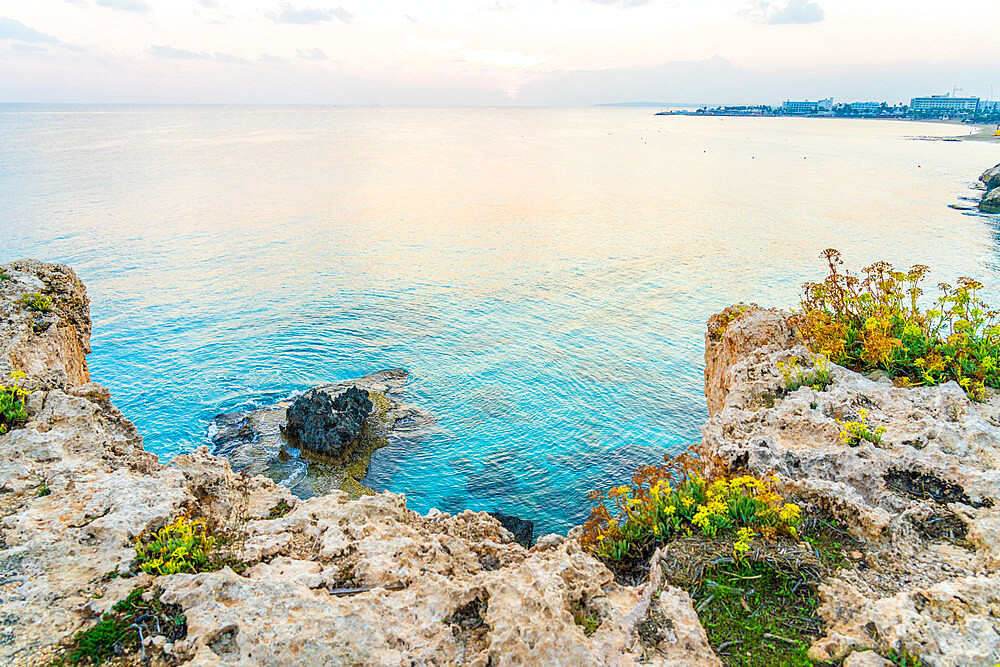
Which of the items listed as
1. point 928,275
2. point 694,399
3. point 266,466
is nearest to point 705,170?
point 928,275

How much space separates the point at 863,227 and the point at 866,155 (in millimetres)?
78157

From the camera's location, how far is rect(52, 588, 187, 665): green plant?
5055 mm

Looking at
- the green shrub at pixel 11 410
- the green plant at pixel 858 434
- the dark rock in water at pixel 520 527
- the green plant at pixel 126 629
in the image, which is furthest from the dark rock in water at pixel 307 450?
the green plant at pixel 858 434

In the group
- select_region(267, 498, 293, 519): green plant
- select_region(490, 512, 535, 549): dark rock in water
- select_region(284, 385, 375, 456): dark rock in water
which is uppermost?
select_region(267, 498, 293, 519): green plant

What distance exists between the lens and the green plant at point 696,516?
6.73m

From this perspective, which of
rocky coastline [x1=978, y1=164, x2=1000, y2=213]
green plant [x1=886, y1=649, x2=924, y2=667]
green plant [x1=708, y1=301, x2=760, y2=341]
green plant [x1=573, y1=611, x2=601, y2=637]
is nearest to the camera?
green plant [x1=886, y1=649, x2=924, y2=667]

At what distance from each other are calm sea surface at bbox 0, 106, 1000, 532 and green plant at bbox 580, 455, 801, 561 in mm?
9224

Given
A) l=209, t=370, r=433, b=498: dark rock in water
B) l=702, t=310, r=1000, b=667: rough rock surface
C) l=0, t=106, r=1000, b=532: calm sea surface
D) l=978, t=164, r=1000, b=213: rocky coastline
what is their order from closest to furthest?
l=702, t=310, r=1000, b=667: rough rock surface → l=209, t=370, r=433, b=498: dark rock in water → l=0, t=106, r=1000, b=532: calm sea surface → l=978, t=164, r=1000, b=213: rocky coastline

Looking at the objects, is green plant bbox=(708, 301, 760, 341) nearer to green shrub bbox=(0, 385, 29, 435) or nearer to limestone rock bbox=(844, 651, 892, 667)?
limestone rock bbox=(844, 651, 892, 667)

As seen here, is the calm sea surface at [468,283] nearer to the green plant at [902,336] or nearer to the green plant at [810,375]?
the green plant at [810,375]

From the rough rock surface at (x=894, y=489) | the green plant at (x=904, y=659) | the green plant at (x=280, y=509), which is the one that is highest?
the rough rock surface at (x=894, y=489)

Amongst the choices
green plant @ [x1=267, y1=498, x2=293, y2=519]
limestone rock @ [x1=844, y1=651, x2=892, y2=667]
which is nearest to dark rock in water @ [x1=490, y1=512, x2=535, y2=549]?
green plant @ [x1=267, y1=498, x2=293, y2=519]

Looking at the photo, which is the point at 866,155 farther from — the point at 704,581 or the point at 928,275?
the point at 704,581

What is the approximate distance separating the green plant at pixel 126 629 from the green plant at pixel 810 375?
383 inches
